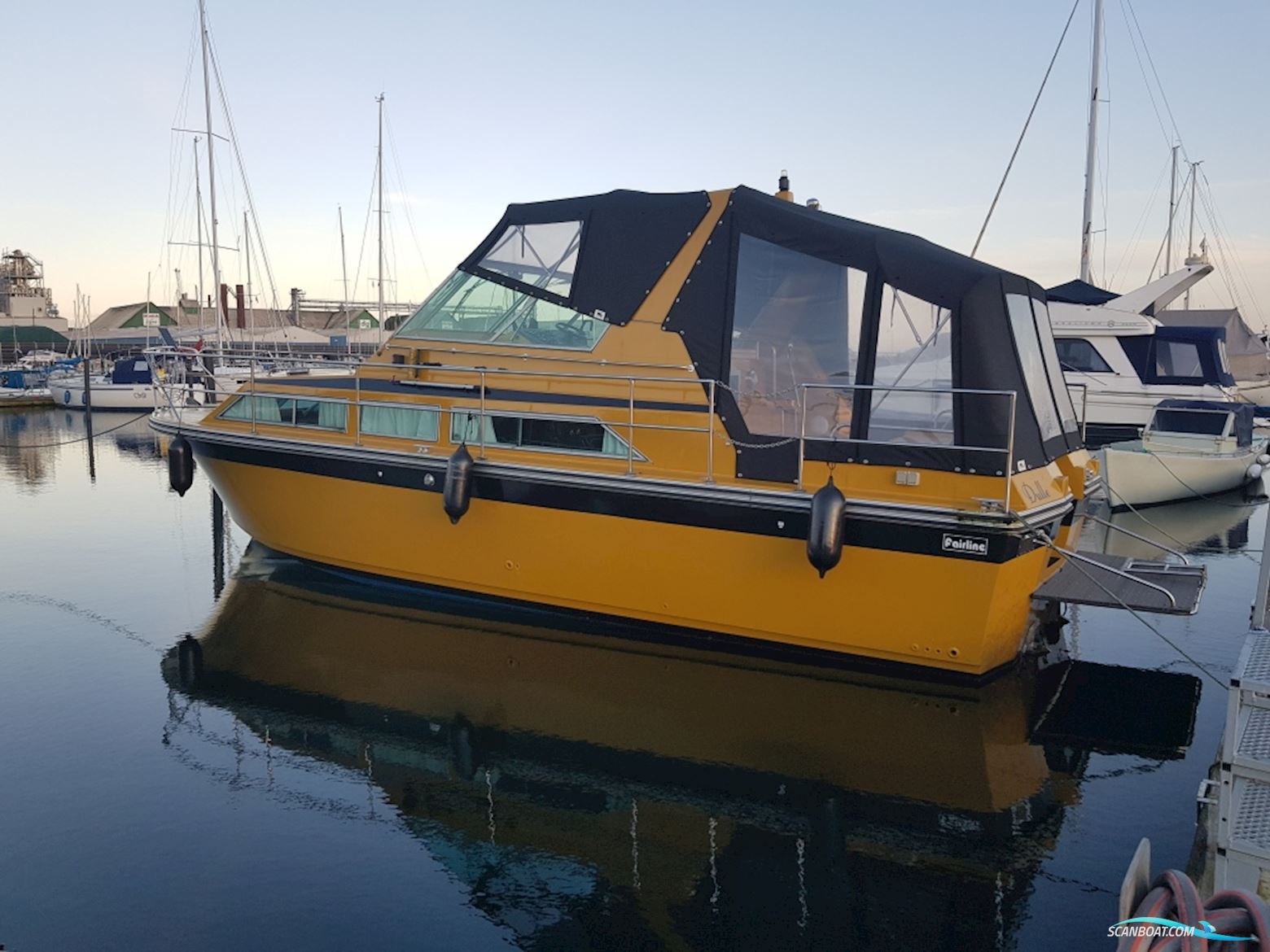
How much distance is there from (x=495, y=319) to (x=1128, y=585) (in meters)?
5.51

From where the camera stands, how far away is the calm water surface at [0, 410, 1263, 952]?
407 cm

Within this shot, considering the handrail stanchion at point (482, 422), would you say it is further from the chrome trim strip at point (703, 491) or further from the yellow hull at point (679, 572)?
the yellow hull at point (679, 572)

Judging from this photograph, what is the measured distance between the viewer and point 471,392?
7992 millimetres

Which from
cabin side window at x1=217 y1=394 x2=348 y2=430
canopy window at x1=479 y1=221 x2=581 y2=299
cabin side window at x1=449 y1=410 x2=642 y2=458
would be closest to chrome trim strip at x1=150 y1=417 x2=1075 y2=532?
cabin side window at x1=449 y1=410 x2=642 y2=458

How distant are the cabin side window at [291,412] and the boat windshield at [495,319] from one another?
0.94 meters

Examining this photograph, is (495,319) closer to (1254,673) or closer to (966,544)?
(966,544)

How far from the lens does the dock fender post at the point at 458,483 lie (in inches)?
288

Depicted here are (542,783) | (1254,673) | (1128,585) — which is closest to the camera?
(1254,673)

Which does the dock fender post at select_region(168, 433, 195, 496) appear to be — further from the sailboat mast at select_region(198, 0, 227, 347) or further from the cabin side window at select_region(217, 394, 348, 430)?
the sailboat mast at select_region(198, 0, 227, 347)

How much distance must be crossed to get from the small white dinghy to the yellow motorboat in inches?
292

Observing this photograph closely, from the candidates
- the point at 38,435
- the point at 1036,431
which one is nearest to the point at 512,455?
the point at 1036,431

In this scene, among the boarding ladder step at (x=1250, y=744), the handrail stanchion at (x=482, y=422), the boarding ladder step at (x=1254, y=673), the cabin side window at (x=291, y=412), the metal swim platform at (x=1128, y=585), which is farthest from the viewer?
the cabin side window at (x=291, y=412)

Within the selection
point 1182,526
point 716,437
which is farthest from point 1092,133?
point 716,437

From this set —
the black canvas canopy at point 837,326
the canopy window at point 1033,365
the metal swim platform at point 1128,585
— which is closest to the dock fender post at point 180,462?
the black canvas canopy at point 837,326
